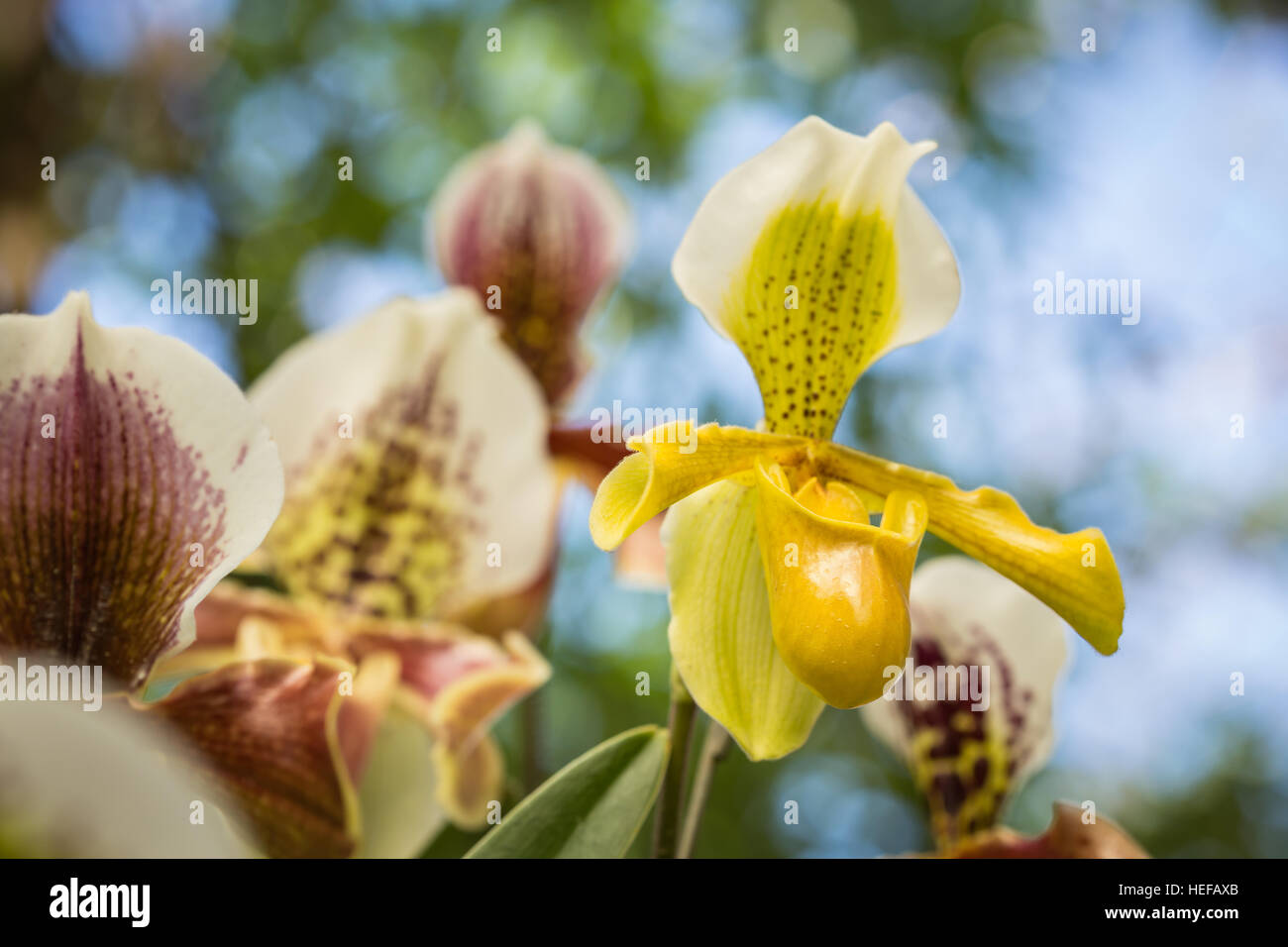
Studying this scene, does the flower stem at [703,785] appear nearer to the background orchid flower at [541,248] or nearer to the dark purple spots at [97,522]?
the dark purple spots at [97,522]

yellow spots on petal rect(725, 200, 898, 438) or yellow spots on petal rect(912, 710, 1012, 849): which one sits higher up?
yellow spots on petal rect(725, 200, 898, 438)

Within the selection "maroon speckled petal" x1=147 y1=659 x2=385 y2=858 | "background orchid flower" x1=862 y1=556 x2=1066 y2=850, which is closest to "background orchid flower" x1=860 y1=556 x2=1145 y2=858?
"background orchid flower" x1=862 y1=556 x2=1066 y2=850

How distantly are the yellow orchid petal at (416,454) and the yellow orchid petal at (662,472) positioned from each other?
133mm

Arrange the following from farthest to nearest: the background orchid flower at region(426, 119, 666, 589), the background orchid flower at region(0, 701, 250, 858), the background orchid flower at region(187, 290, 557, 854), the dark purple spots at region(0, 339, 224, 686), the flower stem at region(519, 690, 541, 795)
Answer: the background orchid flower at region(426, 119, 666, 589)
the flower stem at region(519, 690, 541, 795)
the background orchid flower at region(187, 290, 557, 854)
the dark purple spots at region(0, 339, 224, 686)
the background orchid flower at region(0, 701, 250, 858)

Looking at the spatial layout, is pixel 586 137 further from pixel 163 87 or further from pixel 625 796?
pixel 625 796

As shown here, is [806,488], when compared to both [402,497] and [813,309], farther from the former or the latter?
[402,497]

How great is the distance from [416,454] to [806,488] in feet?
0.62

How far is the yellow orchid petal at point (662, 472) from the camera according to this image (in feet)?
0.89

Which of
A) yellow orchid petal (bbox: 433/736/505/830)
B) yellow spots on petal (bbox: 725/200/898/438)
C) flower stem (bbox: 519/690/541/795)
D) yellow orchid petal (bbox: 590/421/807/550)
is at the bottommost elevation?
flower stem (bbox: 519/690/541/795)

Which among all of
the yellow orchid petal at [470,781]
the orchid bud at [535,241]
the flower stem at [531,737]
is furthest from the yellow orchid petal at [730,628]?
the orchid bud at [535,241]

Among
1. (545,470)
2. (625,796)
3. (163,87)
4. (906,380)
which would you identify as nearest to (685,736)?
(625,796)

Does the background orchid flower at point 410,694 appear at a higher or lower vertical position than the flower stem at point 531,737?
higher

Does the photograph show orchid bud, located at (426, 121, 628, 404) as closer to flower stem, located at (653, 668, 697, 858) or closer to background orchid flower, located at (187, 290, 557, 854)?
background orchid flower, located at (187, 290, 557, 854)

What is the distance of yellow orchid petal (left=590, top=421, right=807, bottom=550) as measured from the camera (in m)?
0.27
